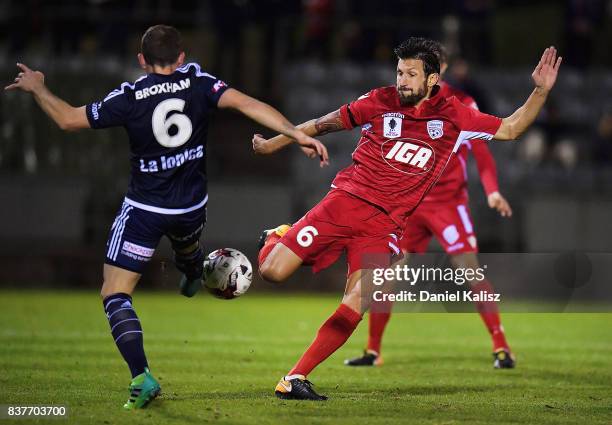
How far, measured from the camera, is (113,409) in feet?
21.7

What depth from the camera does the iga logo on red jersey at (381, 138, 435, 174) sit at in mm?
7441

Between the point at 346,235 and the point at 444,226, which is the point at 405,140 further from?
the point at 444,226

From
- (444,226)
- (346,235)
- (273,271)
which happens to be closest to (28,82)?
(273,271)

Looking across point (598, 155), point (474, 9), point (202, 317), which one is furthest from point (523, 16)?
point (202, 317)

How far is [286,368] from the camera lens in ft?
Answer: 29.1

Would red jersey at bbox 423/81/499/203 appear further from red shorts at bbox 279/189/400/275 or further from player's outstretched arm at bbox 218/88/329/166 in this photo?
player's outstretched arm at bbox 218/88/329/166

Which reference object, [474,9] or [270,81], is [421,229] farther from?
[474,9]

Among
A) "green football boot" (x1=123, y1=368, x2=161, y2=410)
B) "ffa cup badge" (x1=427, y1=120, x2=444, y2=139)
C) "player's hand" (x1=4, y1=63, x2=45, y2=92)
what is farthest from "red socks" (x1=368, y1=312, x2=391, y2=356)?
"player's hand" (x1=4, y1=63, x2=45, y2=92)

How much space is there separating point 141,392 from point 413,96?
274 cm

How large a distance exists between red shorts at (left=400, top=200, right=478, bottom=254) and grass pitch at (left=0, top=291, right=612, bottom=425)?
1.07 meters

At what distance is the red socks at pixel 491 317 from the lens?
9.46 metres

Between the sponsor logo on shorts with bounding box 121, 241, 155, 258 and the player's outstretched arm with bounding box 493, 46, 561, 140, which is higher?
the player's outstretched arm with bounding box 493, 46, 561, 140

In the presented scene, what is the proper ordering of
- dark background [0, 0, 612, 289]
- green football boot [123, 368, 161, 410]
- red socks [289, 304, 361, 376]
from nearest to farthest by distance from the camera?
green football boot [123, 368, 161, 410]
red socks [289, 304, 361, 376]
dark background [0, 0, 612, 289]

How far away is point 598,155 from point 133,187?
11.9 meters
